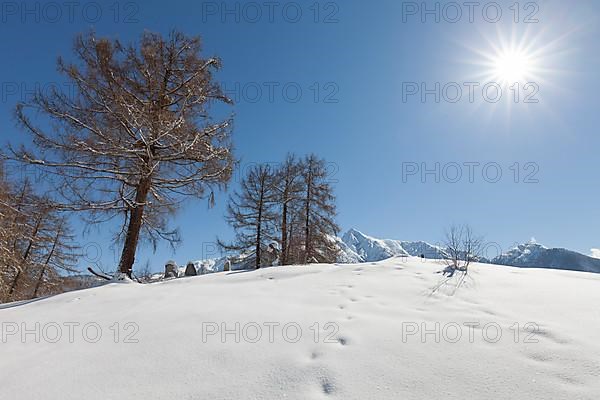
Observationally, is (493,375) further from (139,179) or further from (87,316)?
(139,179)

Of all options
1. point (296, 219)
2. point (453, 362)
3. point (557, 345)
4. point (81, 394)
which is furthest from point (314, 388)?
point (296, 219)

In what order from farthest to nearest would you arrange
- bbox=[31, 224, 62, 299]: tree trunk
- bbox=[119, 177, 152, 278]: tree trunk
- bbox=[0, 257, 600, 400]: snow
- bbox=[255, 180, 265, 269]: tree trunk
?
bbox=[255, 180, 265, 269]: tree trunk → bbox=[31, 224, 62, 299]: tree trunk → bbox=[119, 177, 152, 278]: tree trunk → bbox=[0, 257, 600, 400]: snow

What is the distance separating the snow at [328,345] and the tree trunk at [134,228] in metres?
2.95

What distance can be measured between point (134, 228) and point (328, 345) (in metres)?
6.39

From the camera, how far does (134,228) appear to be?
7254 mm

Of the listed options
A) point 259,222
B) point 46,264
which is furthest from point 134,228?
point 46,264

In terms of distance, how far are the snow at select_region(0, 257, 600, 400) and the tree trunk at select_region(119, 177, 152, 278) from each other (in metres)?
2.95

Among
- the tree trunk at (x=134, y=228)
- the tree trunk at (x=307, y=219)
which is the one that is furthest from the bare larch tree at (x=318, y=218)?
the tree trunk at (x=134, y=228)

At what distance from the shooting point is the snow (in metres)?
1.85

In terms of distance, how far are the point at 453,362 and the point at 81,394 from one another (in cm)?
235

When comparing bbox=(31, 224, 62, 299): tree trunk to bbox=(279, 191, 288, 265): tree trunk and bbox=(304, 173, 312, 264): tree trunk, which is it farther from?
bbox=(304, 173, 312, 264): tree trunk

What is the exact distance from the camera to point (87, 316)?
3.47m

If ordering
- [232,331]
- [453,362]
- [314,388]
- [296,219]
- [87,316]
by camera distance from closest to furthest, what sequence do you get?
[314,388]
[453,362]
[232,331]
[87,316]
[296,219]

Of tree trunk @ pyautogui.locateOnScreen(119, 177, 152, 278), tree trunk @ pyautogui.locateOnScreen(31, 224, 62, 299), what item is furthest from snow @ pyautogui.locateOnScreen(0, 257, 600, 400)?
tree trunk @ pyautogui.locateOnScreen(31, 224, 62, 299)
